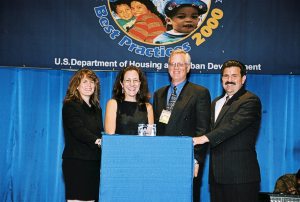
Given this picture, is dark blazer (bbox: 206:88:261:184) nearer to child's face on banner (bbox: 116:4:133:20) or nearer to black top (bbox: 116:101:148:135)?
black top (bbox: 116:101:148:135)

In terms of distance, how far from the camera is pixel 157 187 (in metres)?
2.53

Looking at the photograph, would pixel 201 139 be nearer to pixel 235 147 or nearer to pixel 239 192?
pixel 235 147

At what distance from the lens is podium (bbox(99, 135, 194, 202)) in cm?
252

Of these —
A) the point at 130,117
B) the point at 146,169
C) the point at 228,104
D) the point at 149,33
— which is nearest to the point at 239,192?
the point at 228,104

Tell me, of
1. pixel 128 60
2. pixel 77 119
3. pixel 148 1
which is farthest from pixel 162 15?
pixel 77 119

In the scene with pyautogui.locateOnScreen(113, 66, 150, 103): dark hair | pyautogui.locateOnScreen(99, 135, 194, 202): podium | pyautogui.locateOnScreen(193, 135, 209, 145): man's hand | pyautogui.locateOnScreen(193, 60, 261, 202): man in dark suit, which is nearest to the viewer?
pyautogui.locateOnScreen(99, 135, 194, 202): podium

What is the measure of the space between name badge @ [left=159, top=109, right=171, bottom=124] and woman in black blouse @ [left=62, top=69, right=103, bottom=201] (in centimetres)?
54

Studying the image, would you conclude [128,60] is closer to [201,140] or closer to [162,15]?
[162,15]

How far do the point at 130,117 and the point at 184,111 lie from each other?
445 mm

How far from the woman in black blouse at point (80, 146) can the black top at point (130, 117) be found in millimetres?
224

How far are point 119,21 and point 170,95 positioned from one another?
213 centimetres

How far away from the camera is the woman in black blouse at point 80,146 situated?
353 centimetres

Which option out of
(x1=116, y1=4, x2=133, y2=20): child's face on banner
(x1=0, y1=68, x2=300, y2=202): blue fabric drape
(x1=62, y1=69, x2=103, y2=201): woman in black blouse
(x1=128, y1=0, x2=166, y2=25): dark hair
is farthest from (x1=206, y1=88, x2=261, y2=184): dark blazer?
(x1=116, y1=4, x2=133, y2=20): child's face on banner

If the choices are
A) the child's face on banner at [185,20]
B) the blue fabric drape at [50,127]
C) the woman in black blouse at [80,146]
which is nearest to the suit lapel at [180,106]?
the woman in black blouse at [80,146]
